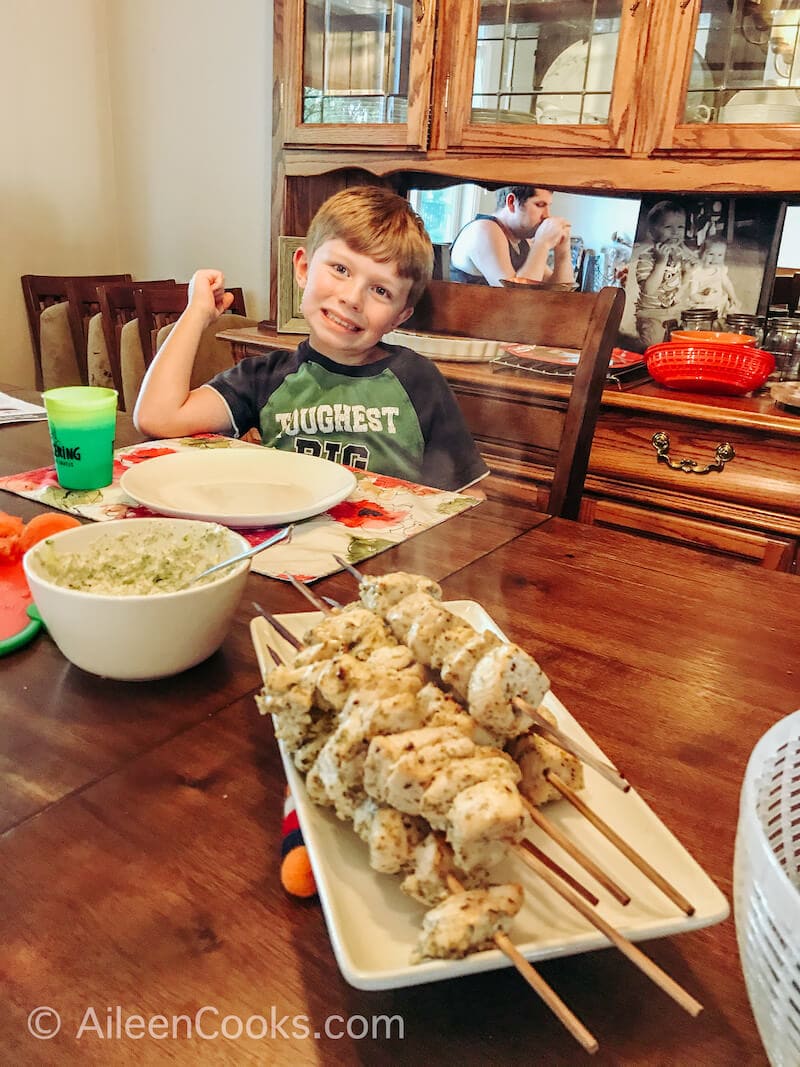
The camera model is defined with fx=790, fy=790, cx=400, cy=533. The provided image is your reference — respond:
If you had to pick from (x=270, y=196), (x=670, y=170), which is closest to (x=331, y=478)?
(x=670, y=170)

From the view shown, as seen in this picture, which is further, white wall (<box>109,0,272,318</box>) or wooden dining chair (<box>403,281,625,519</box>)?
white wall (<box>109,0,272,318</box>)

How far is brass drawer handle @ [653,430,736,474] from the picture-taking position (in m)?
1.86

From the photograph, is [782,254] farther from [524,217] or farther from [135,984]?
[135,984]

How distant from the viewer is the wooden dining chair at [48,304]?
3018mm

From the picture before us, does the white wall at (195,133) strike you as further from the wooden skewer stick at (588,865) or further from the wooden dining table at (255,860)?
the wooden skewer stick at (588,865)

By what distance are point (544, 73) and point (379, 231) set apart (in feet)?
3.41

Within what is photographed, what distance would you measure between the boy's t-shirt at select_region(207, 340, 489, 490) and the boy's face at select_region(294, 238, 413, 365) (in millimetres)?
61

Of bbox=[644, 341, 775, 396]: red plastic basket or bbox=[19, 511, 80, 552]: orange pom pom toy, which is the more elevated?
bbox=[644, 341, 775, 396]: red plastic basket

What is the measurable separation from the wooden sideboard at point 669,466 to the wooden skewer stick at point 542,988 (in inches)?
58.5

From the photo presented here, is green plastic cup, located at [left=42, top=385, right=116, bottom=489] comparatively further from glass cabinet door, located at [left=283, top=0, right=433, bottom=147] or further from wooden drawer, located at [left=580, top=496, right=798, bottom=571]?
glass cabinet door, located at [left=283, top=0, right=433, bottom=147]

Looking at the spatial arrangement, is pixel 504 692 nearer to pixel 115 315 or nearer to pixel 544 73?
pixel 544 73

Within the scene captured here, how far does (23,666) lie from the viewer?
0.66 meters

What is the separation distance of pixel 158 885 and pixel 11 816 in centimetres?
11

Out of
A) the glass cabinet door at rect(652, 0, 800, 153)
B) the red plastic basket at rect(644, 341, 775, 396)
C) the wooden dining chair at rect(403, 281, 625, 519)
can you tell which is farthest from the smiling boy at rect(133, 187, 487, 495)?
the glass cabinet door at rect(652, 0, 800, 153)
